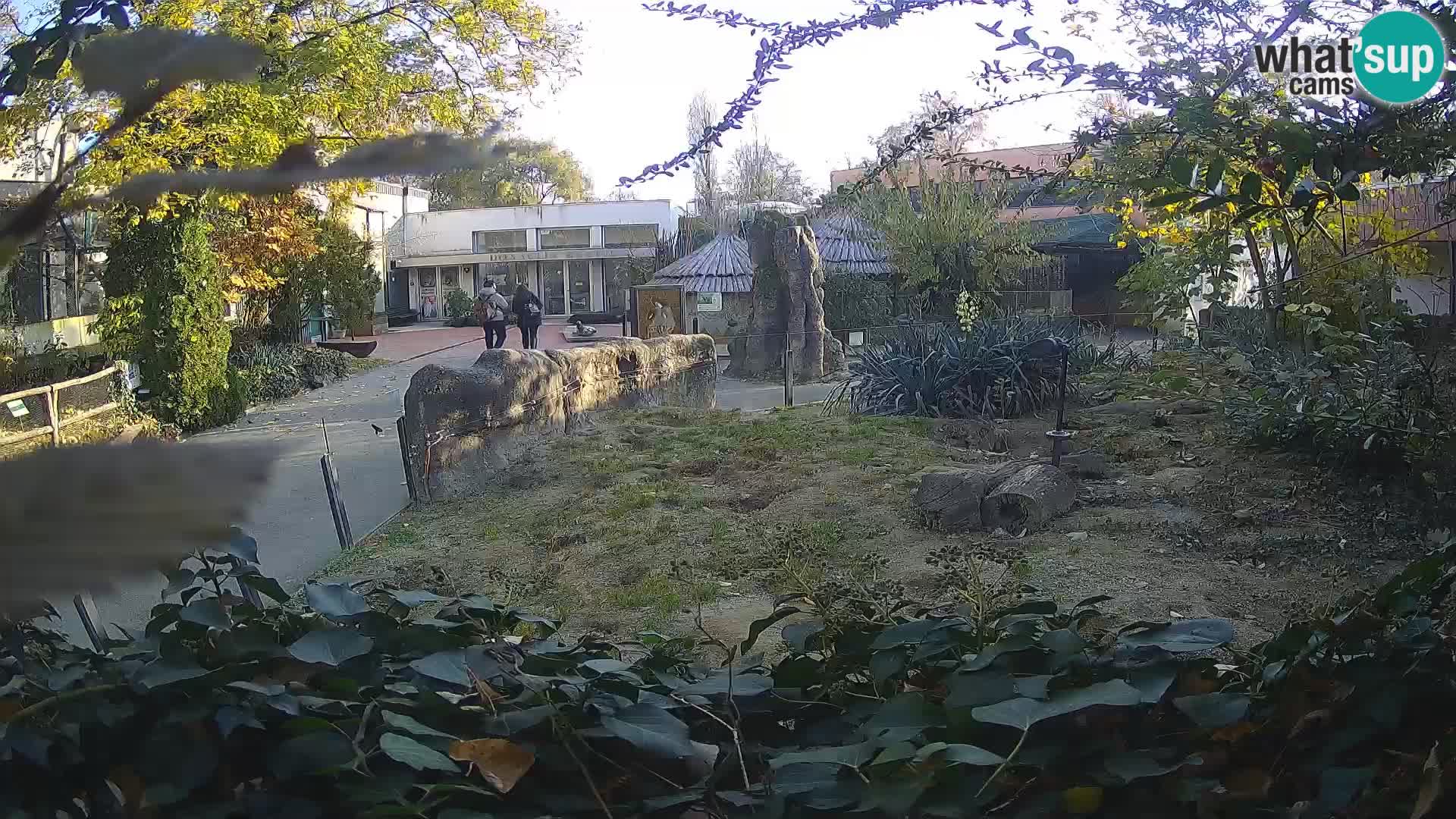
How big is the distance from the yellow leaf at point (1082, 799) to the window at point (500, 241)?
36.8m

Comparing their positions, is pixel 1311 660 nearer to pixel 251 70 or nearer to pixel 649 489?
pixel 251 70

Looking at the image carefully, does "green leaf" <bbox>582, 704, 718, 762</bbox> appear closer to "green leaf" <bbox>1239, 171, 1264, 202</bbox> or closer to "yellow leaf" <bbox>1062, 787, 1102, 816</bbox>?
"yellow leaf" <bbox>1062, 787, 1102, 816</bbox>

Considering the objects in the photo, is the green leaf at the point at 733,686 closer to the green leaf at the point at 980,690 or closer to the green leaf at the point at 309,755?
the green leaf at the point at 980,690

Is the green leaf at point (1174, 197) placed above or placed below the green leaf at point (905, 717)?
above

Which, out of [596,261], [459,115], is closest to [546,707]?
[459,115]

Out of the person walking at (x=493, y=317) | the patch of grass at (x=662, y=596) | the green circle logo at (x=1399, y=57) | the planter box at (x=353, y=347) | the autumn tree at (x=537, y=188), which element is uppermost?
the autumn tree at (x=537, y=188)

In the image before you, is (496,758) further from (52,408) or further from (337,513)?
(52,408)

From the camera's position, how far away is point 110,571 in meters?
0.32

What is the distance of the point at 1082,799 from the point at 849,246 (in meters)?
22.3

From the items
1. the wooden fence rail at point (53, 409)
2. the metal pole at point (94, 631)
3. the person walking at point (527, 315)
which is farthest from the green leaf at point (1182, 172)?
the person walking at point (527, 315)

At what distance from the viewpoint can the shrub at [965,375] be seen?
32.6 ft

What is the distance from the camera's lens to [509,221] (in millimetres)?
36906

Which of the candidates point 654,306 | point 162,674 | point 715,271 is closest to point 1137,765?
point 162,674

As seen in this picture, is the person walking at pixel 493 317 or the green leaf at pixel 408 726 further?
the person walking at pixel 493 317
